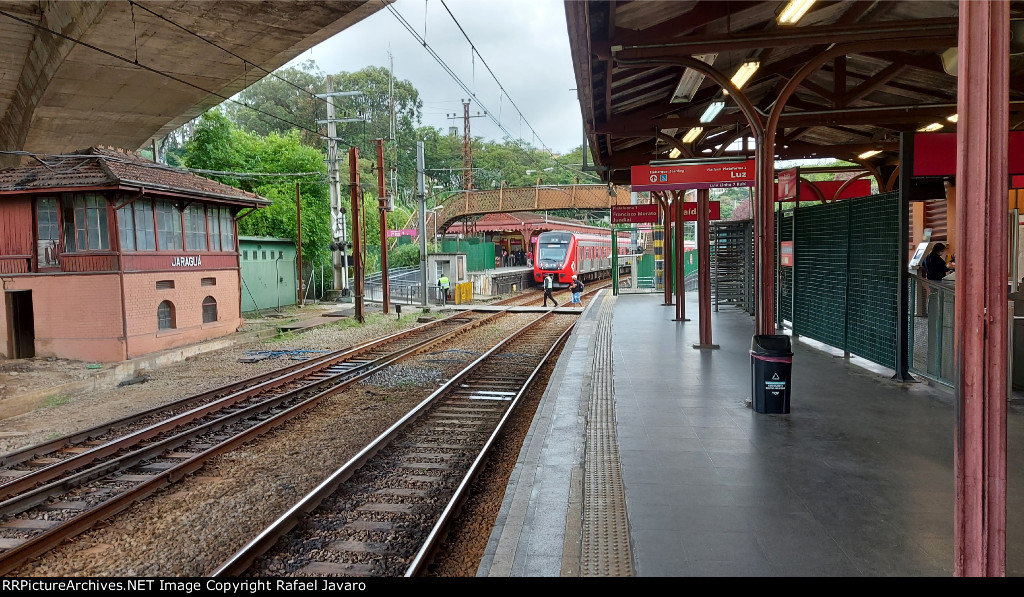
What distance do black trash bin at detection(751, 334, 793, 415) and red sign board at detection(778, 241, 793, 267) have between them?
633 centimetres

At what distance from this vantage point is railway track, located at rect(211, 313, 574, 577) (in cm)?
477

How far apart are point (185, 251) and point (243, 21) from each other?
7.71 metres

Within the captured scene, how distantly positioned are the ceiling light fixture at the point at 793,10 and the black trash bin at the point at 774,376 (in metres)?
3.02

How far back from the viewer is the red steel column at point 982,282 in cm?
254

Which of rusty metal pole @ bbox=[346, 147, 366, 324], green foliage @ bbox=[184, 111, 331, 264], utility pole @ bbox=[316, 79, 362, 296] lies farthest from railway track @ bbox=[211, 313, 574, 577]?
green foliage @ bbox=[184, 111, 331, 264]

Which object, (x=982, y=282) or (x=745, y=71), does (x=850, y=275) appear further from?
(x=982, y=282)

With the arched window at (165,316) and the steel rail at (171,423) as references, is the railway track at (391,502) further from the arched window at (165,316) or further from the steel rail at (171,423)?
the arched window at (165,316)

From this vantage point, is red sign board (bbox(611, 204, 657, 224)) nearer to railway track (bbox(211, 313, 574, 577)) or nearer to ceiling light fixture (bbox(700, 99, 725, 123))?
ceiling light fixture (bbox(700, 99, 725, 123))

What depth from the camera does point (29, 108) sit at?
17.3 m

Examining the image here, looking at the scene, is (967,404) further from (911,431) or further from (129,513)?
(129,513)

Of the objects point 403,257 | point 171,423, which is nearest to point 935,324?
point 171,423

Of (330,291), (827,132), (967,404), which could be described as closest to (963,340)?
(967,404)

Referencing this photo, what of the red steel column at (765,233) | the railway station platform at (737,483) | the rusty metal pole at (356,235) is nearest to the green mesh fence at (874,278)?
the railway station platform at (737,483)
